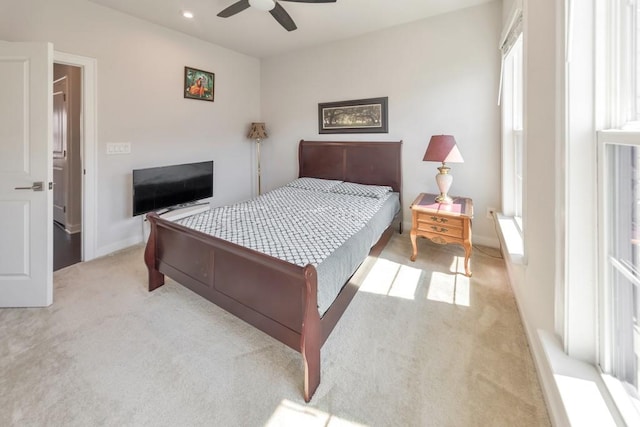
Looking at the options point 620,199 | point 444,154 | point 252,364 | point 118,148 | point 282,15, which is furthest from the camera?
point 118,148

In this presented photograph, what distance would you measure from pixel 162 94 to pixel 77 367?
3175 millimetres

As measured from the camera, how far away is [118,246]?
3363mm

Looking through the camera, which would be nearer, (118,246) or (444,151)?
(444,151)

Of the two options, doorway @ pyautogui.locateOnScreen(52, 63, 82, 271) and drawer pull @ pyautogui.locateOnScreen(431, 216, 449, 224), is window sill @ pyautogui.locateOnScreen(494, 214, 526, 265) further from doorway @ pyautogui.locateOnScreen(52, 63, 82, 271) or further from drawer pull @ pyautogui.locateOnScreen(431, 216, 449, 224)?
doorway @ pyautogui.locateOnScreen(52, 63, 82, 271)

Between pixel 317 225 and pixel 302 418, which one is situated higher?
pixel 317 225

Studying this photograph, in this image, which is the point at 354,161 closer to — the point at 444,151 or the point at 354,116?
the point at 354,116

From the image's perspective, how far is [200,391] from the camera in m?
1.46

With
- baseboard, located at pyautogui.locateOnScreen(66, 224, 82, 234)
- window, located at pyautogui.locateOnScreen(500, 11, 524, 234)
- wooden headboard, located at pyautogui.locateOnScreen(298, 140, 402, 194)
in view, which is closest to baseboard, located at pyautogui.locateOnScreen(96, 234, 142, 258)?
baseboard, located at pyautogui.locateOnScreen(66, 224, 82, 234)

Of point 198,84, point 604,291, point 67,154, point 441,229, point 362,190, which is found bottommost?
point 604,291

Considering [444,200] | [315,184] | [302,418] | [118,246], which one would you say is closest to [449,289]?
[444,200]

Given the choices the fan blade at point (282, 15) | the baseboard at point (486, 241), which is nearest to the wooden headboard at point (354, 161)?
the baseboard at point (486, 241)

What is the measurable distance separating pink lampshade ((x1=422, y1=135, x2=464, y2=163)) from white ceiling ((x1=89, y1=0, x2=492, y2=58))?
1.48 m

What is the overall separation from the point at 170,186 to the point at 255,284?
255cm

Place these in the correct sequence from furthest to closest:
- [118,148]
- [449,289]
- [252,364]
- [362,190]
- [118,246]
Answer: [362,190], [118,246], [118,148], [449,289], [252,364]
